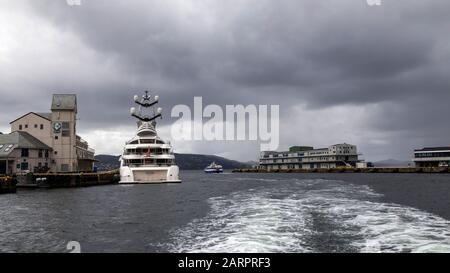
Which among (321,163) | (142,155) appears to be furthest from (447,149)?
(142,155)

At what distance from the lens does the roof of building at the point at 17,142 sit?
7456 centimetres

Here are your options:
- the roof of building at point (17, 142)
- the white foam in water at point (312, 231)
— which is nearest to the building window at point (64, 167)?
the roof of building at point (17, 142)

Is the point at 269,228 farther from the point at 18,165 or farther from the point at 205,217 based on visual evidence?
the point at 18,165

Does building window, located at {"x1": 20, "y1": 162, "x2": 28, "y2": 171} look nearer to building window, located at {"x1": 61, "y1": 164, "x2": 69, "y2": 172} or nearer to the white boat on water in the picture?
building window, located at {"x1": 61, "y1": 164, "x2": 69, "y2": 172}

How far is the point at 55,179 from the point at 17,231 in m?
50.9

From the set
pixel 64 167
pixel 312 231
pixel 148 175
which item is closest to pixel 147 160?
pixel 148 175

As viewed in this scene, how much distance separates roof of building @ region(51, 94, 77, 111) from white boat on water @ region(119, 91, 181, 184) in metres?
15.6

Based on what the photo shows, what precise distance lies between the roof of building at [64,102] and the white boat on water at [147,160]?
51.3 feet

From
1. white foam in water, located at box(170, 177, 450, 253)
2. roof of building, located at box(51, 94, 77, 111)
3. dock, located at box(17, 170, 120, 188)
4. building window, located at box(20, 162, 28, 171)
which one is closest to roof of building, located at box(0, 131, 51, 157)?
building window, located at box(20, 162, 28, 171)

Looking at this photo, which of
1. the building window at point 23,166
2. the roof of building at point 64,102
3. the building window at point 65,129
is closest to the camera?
the building window at point 23,166

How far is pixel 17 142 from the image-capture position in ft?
248

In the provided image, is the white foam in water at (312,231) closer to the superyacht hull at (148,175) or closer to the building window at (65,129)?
the superyacht hull at (148,175)
